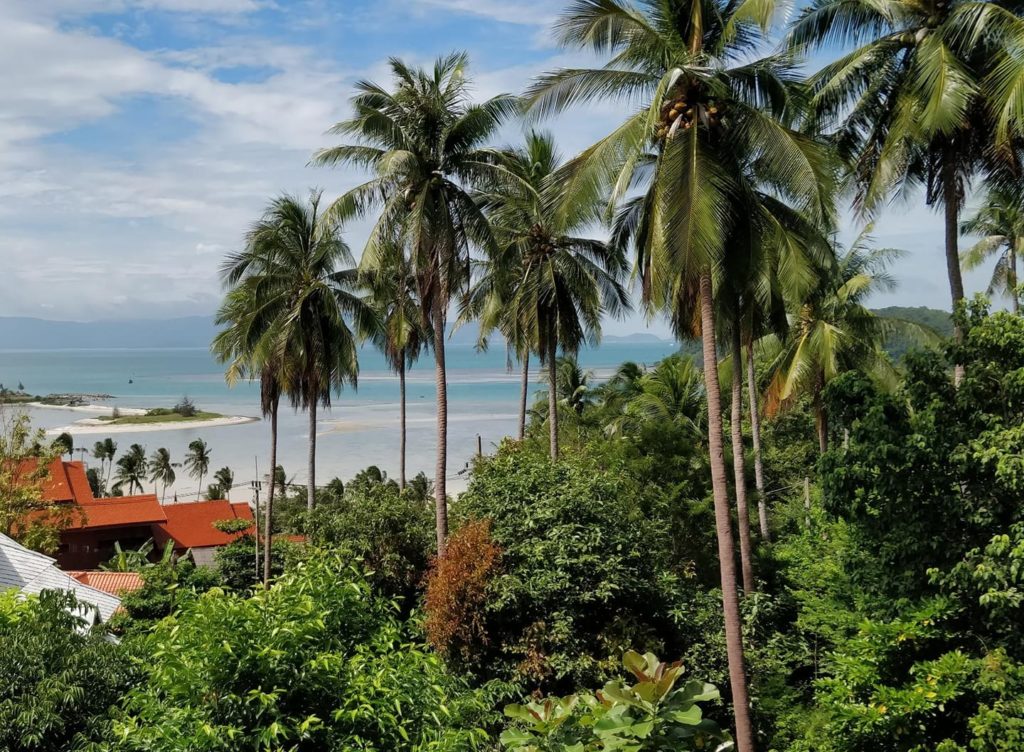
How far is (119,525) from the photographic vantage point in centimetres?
3500

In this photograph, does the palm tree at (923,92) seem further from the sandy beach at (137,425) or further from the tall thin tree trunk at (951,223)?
the sandy beach at (137,425)

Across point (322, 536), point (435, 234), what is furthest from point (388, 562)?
point (435, 234)

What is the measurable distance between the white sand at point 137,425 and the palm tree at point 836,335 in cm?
9402

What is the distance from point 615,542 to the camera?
44.1ft

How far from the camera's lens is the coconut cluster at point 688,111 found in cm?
1083

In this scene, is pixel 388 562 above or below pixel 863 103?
below

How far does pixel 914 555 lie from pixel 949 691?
1.57m

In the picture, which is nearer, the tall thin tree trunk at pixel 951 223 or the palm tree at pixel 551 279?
the tall thin tree trunk at pixel 951 223

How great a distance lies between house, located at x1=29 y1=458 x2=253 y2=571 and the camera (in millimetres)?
34000

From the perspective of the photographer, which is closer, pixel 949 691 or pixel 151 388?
pixel 949 691

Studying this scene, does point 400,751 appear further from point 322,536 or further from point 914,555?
point 322,536

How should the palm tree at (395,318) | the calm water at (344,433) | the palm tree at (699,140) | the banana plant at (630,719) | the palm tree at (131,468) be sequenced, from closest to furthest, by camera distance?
the banana plant at (630,719)
the palm tree at (699,140)
the palm tree at (395,318)
the palm tree at (131,468)
the calm water at (344,433)

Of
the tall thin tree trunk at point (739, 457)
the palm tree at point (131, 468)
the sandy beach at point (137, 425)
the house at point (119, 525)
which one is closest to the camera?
the tall thin tree trunk at point (739, 457)

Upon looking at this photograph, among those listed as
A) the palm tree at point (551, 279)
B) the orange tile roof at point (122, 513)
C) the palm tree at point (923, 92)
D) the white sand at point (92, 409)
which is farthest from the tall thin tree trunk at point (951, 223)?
the white sand at point (92, 409)
